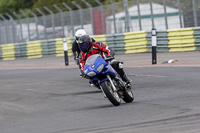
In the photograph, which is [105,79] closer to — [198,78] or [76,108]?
[76,108]

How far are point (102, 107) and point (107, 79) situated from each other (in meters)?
0.48

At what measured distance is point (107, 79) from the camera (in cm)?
913

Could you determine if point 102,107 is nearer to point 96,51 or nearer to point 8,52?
point 96,51

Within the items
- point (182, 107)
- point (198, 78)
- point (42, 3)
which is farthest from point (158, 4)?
point (42, 3)

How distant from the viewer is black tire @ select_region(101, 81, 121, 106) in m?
8.92

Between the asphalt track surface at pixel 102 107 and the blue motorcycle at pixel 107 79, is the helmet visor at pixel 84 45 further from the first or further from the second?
the asphalt track surface at pixel 102 107

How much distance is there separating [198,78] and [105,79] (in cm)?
386

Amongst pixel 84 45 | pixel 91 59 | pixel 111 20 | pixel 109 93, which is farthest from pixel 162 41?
pixel 109 93

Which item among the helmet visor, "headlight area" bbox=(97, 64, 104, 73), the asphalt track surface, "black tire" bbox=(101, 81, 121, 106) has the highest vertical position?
the helmet visor

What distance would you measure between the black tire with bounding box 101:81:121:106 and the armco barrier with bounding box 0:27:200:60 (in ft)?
41.1

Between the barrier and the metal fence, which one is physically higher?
the metal fence

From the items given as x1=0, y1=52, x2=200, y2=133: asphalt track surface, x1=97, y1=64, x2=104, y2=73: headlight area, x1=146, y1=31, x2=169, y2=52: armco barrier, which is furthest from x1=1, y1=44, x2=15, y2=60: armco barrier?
x1=97, y1=64, x2=104, y2=73: headlight area

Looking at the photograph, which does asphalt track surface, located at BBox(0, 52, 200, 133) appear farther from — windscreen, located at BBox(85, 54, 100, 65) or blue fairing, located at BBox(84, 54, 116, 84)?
windscreen, located at BBox(85, 54, 100, 65)

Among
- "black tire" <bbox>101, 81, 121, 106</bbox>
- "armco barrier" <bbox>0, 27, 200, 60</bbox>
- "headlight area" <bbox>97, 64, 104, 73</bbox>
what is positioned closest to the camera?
"black tire" <bbox>101, 81, 121, 106</bbox>
